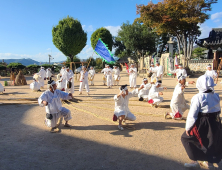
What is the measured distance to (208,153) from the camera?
2900mm

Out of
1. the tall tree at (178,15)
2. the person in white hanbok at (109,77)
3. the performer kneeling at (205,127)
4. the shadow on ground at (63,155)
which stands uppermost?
Result: the tall tree at (178,15)

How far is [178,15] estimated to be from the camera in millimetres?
20672

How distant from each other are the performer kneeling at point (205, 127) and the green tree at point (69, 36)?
80.1 feet

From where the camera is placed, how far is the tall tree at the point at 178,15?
65.3 feet

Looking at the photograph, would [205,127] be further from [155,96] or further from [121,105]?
[155,96]

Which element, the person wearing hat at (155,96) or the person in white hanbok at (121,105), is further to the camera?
the person wearing hat at (155,96)

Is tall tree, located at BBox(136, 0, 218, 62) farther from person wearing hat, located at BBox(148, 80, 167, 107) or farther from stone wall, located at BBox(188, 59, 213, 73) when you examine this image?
person wearing hat, located at BBox(148, 80, 167, 107)

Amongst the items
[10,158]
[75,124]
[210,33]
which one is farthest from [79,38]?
[10,158]

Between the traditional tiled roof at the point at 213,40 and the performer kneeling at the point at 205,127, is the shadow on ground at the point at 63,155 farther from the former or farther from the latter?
the traditional tiled roof at the point at 213,40

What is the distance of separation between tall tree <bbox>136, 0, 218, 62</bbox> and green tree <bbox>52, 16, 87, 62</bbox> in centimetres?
885

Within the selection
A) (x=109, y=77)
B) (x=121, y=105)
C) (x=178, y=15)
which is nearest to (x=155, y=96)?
(x=121, y=105)

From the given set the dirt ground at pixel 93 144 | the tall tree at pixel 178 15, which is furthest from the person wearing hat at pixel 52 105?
the tall tree at pixel 178 15

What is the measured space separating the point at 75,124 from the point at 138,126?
5.96ft

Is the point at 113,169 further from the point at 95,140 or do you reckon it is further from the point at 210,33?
the point at 210,33
